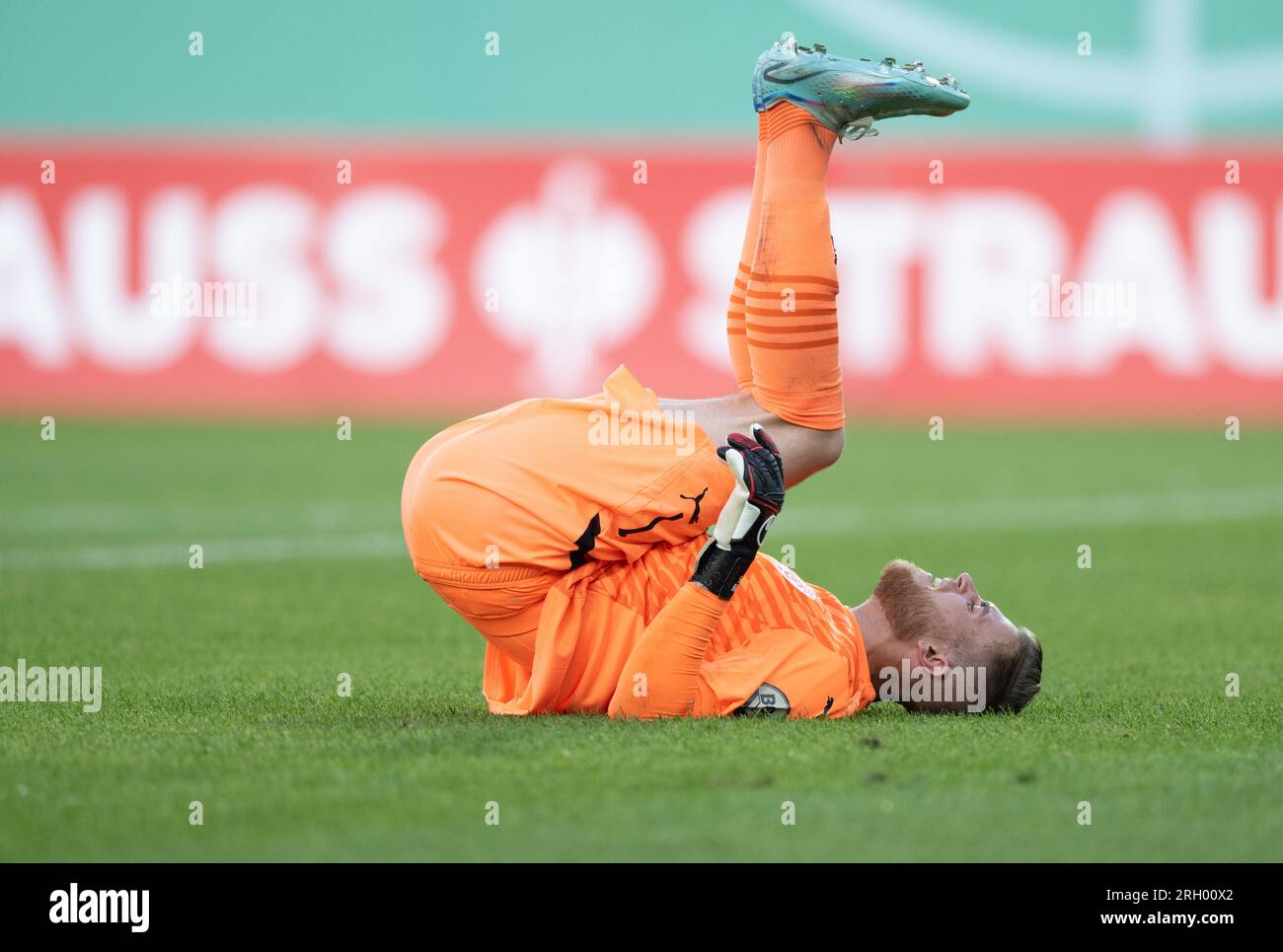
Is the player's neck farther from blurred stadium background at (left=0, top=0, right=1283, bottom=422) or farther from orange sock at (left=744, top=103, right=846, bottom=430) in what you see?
blurred stadium background at (left=0, top=0, right=1283, bottom=422)

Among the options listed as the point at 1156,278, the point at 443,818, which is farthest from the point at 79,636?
the point at 1156,278

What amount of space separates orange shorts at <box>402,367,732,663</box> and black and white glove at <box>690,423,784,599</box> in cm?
21

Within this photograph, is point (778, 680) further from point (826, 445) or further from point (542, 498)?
point (542, 498)

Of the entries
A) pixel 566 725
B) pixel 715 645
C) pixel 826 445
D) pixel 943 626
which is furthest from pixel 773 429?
pixel 566 725

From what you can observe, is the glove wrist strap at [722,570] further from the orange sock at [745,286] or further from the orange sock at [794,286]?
the orange sock at [745,286]

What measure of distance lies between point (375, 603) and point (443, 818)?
4245 millimetres

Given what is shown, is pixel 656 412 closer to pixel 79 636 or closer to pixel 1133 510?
pixel 79 636

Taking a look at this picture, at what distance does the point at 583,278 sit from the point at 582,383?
1.06 metres

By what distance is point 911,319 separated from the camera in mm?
17438

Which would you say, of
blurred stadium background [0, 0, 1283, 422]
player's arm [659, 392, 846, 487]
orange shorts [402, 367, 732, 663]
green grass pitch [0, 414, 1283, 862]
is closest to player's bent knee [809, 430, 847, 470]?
player's arm [659, 392, 846, 487]

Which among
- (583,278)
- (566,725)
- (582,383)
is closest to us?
(566,725)

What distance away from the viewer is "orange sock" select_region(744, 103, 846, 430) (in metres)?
4.90

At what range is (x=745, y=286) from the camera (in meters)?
5.25

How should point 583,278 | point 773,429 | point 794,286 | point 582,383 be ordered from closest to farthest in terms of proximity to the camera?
point 794,286 < point 773,429 < point 582,383 < point 583,278
